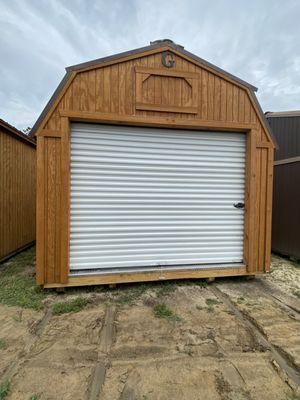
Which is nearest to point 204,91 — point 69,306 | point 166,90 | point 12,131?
point 166,90

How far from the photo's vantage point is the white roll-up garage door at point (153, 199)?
386 cm

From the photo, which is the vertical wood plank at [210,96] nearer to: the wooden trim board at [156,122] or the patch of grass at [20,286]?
the wooden trim board at [156,122]

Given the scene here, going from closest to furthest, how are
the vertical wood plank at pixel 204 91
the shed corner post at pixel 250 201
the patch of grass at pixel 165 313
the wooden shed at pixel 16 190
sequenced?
the patch of grass at pixel 165 313, the vertical wood plank at pixel 204 91, the shed corner post at pixel 250 201, the wooden shed at pixel 16 190

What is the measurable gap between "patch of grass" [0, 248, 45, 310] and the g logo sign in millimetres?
3774

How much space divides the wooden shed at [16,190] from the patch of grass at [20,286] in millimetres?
473

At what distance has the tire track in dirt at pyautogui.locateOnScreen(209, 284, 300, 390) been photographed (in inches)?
80.3

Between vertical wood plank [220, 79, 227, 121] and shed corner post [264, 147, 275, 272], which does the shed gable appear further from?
shed corner post [264, 147, 275, 272]

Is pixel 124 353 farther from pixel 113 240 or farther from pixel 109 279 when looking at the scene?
pixel 113 240

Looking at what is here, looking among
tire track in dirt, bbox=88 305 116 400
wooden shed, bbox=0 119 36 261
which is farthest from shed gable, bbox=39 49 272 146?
tire track in dirt, bbox=88 305 116 400

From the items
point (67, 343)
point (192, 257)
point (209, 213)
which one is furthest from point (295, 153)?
point (67, 343)

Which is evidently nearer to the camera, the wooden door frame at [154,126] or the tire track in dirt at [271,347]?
the tire track in dirt at [271,347]

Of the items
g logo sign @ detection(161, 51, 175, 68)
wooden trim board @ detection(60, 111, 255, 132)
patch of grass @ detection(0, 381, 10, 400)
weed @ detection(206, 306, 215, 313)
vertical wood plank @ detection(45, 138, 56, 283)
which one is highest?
g logo sign @ detection(161, 51, 175, 68)

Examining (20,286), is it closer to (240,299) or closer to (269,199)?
(240,299)

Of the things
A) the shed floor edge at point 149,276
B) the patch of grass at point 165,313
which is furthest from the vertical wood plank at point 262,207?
the patch of grass at point 165,313
